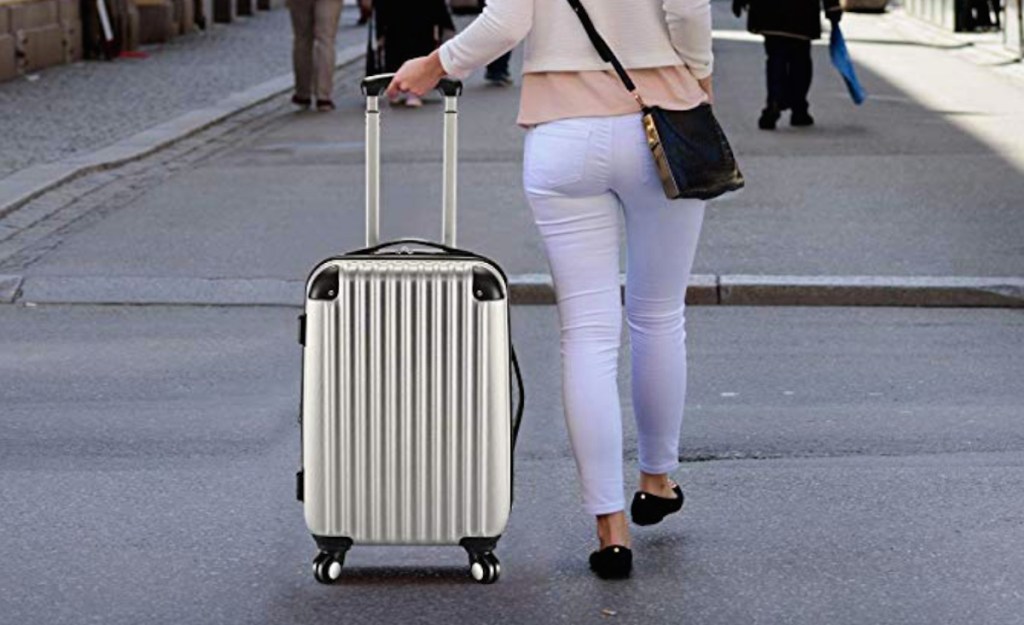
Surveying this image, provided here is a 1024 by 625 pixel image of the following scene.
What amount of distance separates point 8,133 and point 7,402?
9465mm

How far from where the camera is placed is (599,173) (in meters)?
5.42

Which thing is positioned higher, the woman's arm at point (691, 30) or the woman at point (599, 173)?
the woman's arm at point (691, 30)

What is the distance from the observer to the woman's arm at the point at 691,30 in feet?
17.5

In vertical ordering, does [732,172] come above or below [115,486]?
above

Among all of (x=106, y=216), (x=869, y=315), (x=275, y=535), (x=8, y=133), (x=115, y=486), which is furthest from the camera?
(x=8, y=133)

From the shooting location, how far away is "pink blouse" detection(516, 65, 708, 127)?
541 cm

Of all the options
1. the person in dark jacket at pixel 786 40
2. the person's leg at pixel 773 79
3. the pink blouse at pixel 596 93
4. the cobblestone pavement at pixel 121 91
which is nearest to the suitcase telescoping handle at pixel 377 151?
the pink blouse at pixel 596 93

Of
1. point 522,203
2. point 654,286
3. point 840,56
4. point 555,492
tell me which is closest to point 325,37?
point 840,56

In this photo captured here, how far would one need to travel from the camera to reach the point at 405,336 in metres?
5.38

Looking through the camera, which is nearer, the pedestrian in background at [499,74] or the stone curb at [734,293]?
the stone curb at [734,293]

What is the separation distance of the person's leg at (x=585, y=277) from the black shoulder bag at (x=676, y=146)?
12 cm

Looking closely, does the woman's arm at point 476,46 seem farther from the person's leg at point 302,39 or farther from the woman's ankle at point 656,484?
the person's leg at point 302,39

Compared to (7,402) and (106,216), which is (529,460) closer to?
(7,402)

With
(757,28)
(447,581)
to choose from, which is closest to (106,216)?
(757,28)
